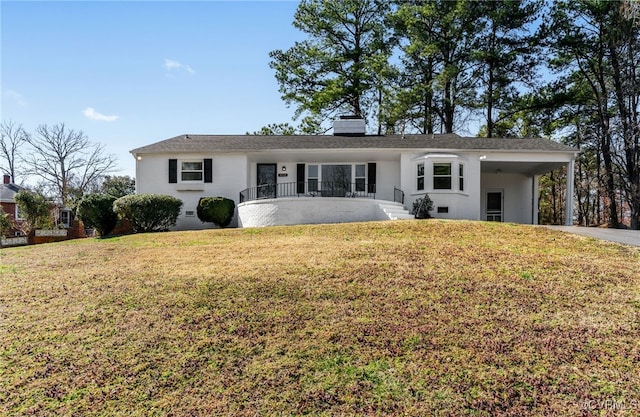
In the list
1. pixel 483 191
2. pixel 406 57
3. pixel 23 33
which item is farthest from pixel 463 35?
pixel 23 33

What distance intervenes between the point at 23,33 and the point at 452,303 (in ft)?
39.9

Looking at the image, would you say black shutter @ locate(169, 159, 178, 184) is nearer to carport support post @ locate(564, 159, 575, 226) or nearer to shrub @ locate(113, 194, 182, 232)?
shrub @ locate(113, 194, 182, 232)

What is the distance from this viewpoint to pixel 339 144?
1675 cm

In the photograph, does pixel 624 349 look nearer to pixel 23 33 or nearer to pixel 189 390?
pixel 189 390

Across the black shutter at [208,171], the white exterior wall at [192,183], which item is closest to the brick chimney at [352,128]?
the white exterior wall at [192,183]

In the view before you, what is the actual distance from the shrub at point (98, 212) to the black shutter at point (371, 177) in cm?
1065

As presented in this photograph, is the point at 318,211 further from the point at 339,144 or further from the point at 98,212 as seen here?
the point at 98,212

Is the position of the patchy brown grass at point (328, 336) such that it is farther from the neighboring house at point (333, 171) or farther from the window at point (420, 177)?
the window at point (420, 177)

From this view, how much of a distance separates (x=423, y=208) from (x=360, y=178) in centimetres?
348

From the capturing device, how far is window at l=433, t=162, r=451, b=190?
1536cm

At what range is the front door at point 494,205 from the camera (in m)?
19.2

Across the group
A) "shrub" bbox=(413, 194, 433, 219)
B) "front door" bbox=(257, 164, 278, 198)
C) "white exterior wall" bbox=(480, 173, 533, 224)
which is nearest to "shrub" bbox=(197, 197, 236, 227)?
"front door" bbox=(257, 164, 278, 198)

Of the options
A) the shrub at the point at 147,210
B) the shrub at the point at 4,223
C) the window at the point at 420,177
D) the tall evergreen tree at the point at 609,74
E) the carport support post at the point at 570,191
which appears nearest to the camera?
the shrub at the point at 147,210

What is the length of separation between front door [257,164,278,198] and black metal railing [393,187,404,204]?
5.47 metres
